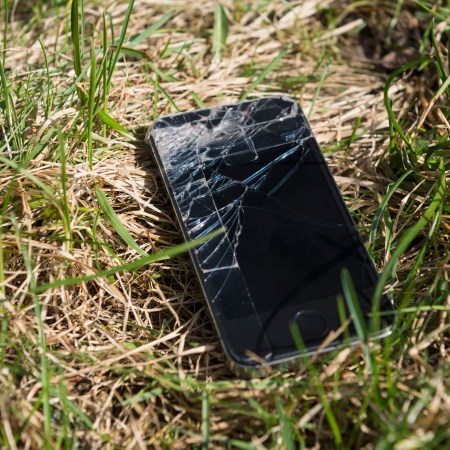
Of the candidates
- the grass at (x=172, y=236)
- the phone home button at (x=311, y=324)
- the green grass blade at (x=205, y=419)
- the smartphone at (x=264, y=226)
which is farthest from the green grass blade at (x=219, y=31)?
the green grass blade at (x=205, y=419)

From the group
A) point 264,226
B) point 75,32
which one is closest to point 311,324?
point 264,226

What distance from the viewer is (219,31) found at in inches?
83.9

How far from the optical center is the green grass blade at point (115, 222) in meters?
1.50

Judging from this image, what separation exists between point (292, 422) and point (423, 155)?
84 cm

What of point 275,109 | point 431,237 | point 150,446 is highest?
point 275,109

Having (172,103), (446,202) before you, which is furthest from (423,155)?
(172,103)

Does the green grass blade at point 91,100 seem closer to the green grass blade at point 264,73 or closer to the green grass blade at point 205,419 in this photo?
the green grass blade at point 264,73

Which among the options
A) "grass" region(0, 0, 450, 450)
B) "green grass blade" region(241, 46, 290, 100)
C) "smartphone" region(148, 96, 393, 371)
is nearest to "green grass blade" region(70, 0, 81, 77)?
"grass" region(0, 0, 450, 450)

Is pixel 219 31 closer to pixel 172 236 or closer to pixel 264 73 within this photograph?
pixel 264 73

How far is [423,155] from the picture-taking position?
1.72m

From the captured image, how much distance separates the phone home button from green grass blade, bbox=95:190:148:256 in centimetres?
39

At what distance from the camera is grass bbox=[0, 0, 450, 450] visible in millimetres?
1232

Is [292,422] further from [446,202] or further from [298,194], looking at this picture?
[446,202]

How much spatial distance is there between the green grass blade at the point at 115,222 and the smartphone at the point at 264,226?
0.39ft
